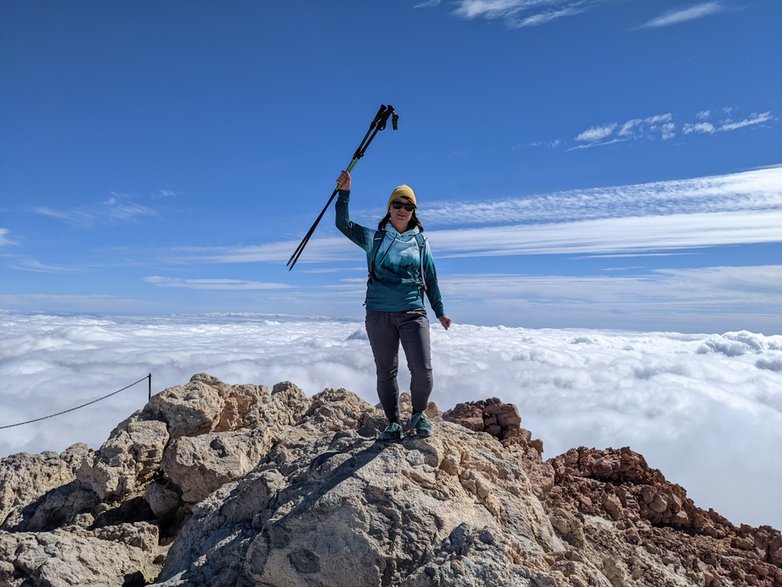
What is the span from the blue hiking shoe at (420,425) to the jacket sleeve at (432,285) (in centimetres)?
107

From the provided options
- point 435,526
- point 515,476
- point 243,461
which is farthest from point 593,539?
point 243,461

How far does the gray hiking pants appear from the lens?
18.1ft

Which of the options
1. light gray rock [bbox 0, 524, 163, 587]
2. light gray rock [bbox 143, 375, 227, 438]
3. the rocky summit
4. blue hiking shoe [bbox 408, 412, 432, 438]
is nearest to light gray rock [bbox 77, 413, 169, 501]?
the rocky summit

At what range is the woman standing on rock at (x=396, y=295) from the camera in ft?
18.1

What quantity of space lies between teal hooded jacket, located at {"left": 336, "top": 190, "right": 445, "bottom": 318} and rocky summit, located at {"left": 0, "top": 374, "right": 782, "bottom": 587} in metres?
1.38

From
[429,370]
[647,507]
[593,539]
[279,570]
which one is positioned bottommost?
[647,507]

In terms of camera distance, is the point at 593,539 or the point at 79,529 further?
the point at 593,539

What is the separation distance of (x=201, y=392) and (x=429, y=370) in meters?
4.72

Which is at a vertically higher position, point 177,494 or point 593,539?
point 177,494

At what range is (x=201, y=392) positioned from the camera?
8.86m

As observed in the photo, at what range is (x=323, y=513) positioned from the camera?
4516 millimetres

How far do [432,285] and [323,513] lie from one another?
8.14 ft

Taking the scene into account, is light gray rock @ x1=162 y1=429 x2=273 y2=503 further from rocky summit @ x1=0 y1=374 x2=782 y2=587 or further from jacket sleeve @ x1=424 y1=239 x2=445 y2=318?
jacket sleeve @ x1=424 y1=239 x2=445 y2=318

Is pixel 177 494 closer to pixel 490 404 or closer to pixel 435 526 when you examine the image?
pixel 435 526
